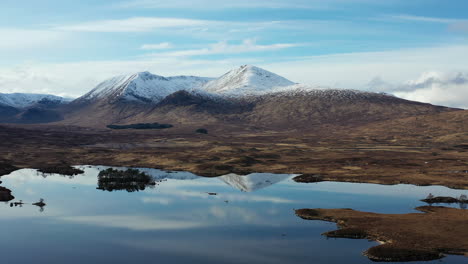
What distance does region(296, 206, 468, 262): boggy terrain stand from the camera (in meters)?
62.0

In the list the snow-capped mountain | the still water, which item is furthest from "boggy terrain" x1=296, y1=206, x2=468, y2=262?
the snow-capped mountain

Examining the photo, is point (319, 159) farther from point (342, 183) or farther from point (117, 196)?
point (117, 196)

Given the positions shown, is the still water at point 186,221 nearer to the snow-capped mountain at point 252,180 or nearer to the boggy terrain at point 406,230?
the snow-capped mountain at point 252,180

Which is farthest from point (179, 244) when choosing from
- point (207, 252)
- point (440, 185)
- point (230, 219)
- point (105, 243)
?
point (440, 185)

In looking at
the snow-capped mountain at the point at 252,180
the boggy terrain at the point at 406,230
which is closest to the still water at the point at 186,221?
the snow-capped mountain at the point at 252,180

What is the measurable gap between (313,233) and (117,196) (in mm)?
52300

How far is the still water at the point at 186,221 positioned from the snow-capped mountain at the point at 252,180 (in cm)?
28

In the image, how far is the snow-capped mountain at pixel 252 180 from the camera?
12062 centimetres

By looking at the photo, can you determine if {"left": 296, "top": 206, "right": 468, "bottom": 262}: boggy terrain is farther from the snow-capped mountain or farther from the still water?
the snow-capped mountain

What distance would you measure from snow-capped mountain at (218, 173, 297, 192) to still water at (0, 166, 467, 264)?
275mm

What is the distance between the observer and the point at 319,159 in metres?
180

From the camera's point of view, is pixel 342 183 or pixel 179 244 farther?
pixel 342 183

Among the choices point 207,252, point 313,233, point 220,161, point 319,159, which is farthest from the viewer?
point 319,159

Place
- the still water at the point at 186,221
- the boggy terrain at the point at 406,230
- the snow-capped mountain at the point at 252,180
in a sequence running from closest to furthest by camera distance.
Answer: the still water at the point at 186,221 → the boggy terrain at the point at 406,230 → the snow-capped mountain at the point at 252,180
